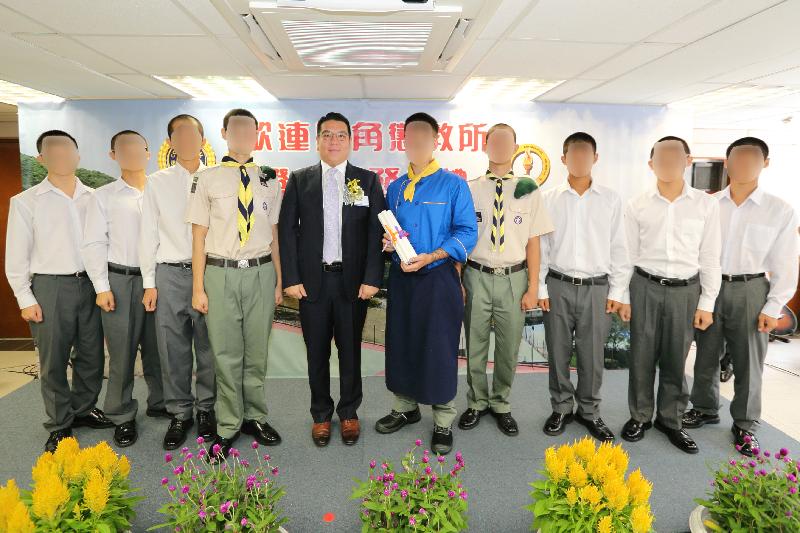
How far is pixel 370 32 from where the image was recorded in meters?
2.04

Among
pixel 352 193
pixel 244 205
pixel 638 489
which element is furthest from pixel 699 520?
pixel 244 205

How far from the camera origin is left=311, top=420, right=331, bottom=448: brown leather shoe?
2.94 metres

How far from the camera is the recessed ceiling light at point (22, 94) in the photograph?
12.8ft

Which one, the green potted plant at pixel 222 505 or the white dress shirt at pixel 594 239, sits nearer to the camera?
the green potted plant at pixel 222 505

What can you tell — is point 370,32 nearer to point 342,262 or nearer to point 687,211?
point 342,262

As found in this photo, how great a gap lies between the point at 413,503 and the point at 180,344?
76.9 inches

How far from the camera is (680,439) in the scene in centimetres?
296

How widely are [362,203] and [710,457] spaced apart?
257 cm

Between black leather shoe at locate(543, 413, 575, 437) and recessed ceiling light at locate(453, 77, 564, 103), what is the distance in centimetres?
249

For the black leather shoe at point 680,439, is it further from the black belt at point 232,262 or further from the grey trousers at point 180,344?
the grey trousers at point 180,344

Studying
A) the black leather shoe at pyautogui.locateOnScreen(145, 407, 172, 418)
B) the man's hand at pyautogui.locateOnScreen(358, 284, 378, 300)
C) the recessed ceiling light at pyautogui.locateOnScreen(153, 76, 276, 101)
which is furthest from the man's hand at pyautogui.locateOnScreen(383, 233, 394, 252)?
the black leather shoe at pyautogui.locateOnScreen(145, 407, 172, 418)

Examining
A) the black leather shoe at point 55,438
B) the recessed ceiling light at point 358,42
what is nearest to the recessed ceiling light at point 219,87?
the recessed ceiling light at point 358,42

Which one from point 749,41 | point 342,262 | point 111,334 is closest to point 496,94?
point 749,41

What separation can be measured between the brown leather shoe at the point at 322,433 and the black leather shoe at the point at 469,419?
86 cm
